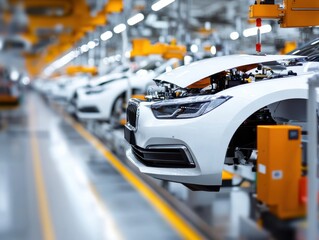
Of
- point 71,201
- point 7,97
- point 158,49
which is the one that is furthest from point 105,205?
point 7,97

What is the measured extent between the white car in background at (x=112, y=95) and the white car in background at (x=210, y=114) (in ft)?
16.5

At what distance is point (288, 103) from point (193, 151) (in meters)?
0.89

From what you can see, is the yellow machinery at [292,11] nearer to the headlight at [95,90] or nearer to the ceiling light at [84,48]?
the headlight at [95,90]

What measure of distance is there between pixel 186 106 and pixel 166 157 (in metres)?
0.38

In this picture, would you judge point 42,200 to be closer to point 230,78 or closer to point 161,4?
point 161,4

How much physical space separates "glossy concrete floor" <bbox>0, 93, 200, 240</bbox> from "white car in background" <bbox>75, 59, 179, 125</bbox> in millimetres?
1357

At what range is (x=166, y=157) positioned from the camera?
9.91ft

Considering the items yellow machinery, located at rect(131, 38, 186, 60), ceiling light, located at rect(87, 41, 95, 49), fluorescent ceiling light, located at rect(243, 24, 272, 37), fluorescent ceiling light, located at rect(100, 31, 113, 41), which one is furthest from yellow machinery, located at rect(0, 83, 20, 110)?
fluorescent ceiling light, located at rect(243, 24, 272, 37)

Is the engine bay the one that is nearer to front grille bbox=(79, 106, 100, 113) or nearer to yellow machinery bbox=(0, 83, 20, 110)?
front grille bbox=(79, 106, 100, 113)

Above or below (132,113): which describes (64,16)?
above

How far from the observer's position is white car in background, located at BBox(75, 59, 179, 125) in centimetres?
846

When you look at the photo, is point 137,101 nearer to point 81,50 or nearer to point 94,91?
point 94,91

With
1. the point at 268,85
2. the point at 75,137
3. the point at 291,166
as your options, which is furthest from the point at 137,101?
the point at 75,137

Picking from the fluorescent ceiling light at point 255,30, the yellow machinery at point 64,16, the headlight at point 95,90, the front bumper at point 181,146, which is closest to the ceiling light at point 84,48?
the yellow machinery at point 64,16
